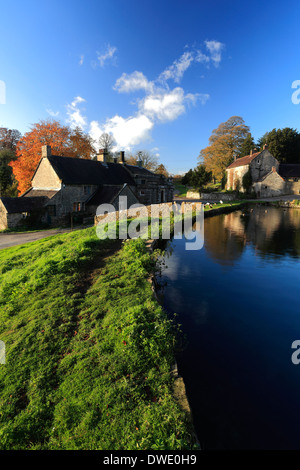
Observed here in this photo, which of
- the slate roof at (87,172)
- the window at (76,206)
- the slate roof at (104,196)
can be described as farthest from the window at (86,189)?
the window at (76,206)

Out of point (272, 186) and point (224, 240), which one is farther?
point (272, 186)

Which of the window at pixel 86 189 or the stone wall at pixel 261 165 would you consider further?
the stone wall at pixel 261 165

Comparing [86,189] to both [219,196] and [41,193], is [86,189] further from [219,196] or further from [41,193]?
[219,196]

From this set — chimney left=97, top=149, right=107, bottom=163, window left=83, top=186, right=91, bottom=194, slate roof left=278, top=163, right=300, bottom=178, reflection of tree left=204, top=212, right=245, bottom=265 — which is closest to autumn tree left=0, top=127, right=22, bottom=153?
chimney left=97, top=149, right=107, bottom=163

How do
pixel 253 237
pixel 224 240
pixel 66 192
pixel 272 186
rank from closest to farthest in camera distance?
pixel 224 240
pixel 253 237
pixel 66 192
pixel 272 186

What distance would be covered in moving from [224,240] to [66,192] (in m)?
18.3

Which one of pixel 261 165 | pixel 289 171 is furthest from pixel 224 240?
pixel 289 171

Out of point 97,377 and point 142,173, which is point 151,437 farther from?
point 142,173

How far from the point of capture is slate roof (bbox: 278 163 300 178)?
5319cm

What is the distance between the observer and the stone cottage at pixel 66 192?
2320cm

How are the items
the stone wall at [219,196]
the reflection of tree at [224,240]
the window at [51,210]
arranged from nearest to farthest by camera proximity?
the reflection of tree at [224,240] < the window at [51,210] < the stone wall at [219,196]

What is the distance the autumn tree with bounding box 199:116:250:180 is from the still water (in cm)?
5288

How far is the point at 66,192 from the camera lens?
85.3 feet

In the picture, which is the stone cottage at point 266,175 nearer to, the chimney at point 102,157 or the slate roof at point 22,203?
the chimney at point 102,157
